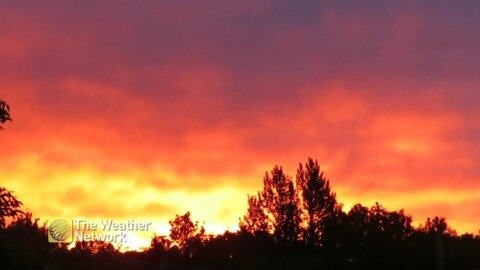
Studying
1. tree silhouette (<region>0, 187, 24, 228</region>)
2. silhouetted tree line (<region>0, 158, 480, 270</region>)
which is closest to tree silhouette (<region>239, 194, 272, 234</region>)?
silhouetted tree line (<region>0, 158, 480, 270</region>)

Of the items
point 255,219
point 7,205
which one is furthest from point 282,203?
point 7,205

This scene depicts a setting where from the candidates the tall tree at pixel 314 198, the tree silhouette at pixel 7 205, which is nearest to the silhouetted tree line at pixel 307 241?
the tall tree at pixel 314 198

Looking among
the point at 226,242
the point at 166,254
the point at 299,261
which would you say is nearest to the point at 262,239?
the point at 226,242

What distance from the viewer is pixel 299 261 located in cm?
6906

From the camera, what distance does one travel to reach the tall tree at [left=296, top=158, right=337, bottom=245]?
86438mm

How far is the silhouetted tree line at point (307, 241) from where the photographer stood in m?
71.2

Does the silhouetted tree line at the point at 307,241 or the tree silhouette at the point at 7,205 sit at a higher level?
the silhouetted tree line at the point at 307,241

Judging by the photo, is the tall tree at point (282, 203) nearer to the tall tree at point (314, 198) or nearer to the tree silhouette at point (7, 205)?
the tall tree at point (314, 198)

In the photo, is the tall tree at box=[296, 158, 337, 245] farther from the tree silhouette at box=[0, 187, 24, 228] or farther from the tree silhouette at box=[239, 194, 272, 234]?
the tree silhouette at box=[0, 187, 24, 228]

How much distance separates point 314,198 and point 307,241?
717 centimetres

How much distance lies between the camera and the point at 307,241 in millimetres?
83688

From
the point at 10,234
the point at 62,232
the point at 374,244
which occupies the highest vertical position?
the point at 374,244

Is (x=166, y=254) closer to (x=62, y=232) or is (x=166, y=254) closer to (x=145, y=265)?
(x=145, y=265)

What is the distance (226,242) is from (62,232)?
4900 centimetres
